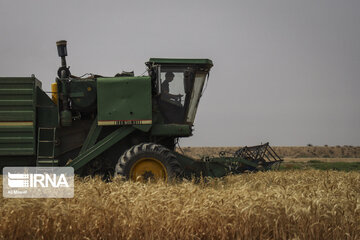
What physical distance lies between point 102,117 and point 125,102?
60 cm

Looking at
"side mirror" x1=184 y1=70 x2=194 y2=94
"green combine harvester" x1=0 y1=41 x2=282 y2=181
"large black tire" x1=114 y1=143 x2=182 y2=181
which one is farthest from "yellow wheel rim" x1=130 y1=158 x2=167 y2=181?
"side mirror" x1=184 y1=70 x2=194 y2=94

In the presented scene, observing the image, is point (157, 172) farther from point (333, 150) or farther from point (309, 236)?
point (333, 150)

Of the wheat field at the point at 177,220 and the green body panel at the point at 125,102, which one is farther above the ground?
the green body panel at the point at 125,102

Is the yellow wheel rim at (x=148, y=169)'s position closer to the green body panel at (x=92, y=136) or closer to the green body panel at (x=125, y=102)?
the green body panel at (x=125, y=102)

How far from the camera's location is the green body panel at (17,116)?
9.36 meters

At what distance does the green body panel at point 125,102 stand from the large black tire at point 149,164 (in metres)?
0.84

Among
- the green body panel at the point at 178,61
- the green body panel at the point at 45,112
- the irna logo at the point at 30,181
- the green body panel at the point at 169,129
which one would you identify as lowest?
the irna logo at the point at 30,181

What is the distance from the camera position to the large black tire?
8758mm

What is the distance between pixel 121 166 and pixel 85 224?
12.2 ft

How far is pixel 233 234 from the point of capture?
192 inches

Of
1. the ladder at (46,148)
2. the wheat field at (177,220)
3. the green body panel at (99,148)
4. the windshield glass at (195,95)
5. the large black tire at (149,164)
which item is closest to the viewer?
the wheat field at (177,220)

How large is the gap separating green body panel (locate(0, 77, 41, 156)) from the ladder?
0.14m

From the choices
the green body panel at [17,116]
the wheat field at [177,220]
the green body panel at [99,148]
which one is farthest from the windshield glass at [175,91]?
the wheat field at [177,220]

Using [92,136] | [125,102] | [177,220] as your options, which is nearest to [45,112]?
[92,136]
